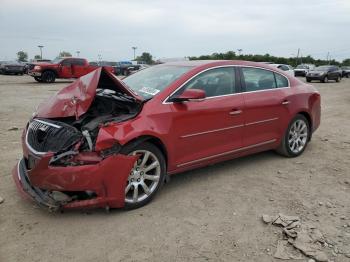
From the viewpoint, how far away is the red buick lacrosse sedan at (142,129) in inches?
146

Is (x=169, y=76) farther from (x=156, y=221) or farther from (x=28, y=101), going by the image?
(x=28, y=101)

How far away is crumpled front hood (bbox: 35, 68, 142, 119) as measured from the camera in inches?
160

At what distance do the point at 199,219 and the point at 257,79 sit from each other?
2.52 m

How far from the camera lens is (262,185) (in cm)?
486

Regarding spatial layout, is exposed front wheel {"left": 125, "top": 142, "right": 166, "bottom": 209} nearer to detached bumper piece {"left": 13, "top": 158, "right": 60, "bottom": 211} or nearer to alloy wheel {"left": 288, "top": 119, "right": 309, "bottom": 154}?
detached bumper piece {"left": 13, "top": 158, "right": 60, "bottom": 211}

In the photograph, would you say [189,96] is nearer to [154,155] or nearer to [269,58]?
[154,155]

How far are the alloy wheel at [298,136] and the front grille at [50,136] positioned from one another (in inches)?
141

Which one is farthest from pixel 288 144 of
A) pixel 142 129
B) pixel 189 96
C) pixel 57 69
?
pixel 57 69

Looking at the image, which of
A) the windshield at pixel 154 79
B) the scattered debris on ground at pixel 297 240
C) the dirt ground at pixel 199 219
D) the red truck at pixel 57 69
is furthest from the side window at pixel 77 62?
the scattered debris on ground at pixel 297 240

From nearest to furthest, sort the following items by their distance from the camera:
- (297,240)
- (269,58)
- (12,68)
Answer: (297,240), (12,68), (269,58)

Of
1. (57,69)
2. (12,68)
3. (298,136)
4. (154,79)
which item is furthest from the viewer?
(12,68)

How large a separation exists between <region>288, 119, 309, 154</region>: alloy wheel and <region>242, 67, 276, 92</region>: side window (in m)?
0.82

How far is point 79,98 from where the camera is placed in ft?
13.7

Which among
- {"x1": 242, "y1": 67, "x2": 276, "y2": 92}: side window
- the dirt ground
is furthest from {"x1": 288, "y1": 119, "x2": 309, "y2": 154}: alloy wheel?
{"x1": 242, "y1": 67, "x2": 276, "y2": 92}: side window
